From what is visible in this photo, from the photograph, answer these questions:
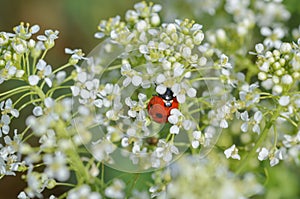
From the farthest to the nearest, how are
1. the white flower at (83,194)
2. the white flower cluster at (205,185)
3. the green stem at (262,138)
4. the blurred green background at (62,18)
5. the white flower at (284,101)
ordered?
the blurred green background at (62,18) → the green stem at (262,138) → the white flower at (284,101) → the white flower at (83,194) → the white flower cluster at (205,185)

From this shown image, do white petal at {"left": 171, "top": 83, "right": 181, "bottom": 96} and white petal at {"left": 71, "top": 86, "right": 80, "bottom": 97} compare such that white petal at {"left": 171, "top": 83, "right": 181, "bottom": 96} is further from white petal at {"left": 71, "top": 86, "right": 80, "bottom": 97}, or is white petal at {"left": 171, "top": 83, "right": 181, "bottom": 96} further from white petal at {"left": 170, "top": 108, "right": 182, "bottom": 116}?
white petal at {"left": 71, "top": 86, "right": 80, "bottom": 97}

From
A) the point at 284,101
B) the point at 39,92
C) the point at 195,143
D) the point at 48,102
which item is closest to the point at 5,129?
the point at 39,92

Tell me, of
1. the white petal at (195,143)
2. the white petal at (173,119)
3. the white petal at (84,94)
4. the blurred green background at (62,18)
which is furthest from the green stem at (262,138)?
the blurred green background at (62,18)

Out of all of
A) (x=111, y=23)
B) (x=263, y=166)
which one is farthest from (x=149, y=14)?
(x=263, y=166)

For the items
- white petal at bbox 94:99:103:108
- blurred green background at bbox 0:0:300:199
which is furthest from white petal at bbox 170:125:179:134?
blurred green background at bbox 0:0:300:199

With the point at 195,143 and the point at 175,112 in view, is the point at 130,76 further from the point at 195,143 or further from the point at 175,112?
the point at 195,143

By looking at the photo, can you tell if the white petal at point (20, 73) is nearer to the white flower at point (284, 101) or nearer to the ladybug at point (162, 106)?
the ladybug at point (162, 106)
